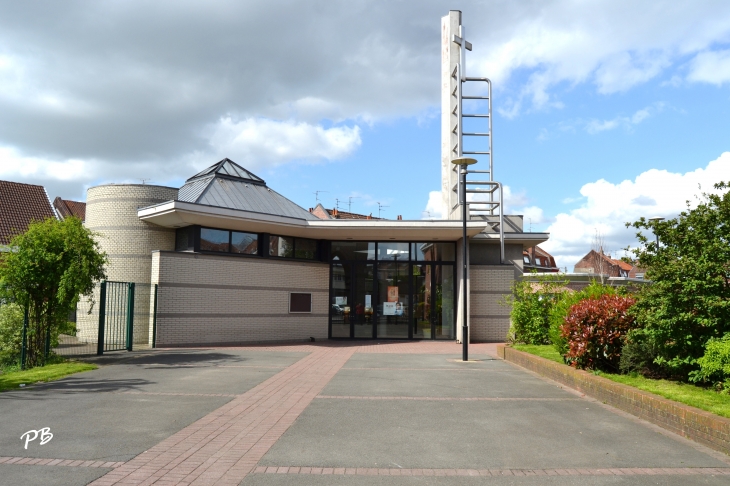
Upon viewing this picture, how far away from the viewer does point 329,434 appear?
7348mm

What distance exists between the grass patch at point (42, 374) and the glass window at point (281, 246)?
333 inches

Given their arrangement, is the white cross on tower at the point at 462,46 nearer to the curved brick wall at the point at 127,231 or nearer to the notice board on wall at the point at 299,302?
the notice board on wall at the point at 299,302

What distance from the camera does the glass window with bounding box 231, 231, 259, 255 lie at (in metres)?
20.8

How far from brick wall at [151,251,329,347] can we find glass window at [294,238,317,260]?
0.45 meters

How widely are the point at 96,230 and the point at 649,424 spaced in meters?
17.9

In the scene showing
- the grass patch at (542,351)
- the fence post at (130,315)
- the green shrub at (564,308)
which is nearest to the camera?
the green shrub at (564,308)

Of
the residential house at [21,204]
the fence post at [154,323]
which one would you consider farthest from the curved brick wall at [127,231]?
the residential house at [21,204]

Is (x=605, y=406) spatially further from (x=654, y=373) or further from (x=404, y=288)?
(x=404, y=288)

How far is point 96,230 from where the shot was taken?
20312 millimetres

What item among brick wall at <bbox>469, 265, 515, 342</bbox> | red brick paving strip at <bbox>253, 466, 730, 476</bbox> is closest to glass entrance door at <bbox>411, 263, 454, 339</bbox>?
brick wall at <bbox>469, 265, 515, 342</bbox>

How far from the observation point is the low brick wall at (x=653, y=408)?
678 centimetres

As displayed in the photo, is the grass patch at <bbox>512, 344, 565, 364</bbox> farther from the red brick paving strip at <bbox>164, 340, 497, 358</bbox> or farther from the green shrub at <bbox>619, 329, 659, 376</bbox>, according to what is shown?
the green shrub at <bbox>619, 329, 659, 376</bbox>

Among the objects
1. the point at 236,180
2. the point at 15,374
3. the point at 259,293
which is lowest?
the point at 15,374

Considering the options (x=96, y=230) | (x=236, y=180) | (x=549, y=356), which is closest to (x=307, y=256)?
(x=236, y=180)
